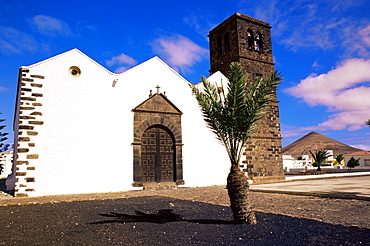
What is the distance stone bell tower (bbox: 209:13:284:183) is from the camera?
48.5ft

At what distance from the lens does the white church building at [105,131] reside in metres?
9.94

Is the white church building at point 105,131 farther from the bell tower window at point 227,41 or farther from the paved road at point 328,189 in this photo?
the bell tower window at point 227,41

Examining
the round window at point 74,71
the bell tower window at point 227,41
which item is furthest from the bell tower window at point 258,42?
the round window at point 74,71

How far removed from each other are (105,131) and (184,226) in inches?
291

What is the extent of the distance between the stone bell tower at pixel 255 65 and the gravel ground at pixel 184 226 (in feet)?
27.4

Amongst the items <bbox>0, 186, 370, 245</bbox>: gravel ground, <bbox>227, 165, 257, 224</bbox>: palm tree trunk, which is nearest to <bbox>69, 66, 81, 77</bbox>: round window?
<bbox>0, 186, 370, 245</bbox>: gravel ground

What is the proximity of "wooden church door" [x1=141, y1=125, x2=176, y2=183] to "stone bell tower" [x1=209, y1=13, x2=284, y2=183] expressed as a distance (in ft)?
14.0

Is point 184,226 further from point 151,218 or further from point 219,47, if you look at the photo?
point 219,47

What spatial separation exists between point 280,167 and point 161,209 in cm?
1117

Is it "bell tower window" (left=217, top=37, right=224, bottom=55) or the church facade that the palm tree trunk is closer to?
the church facade

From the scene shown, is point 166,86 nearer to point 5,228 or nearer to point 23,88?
point 23,88

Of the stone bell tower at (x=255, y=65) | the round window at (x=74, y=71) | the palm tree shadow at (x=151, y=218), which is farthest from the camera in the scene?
the stone bell tower at (x=255, y=65)

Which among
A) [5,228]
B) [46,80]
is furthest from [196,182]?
[5,228]

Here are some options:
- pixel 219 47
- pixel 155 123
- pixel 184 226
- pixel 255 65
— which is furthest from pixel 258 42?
pixel 184 226
